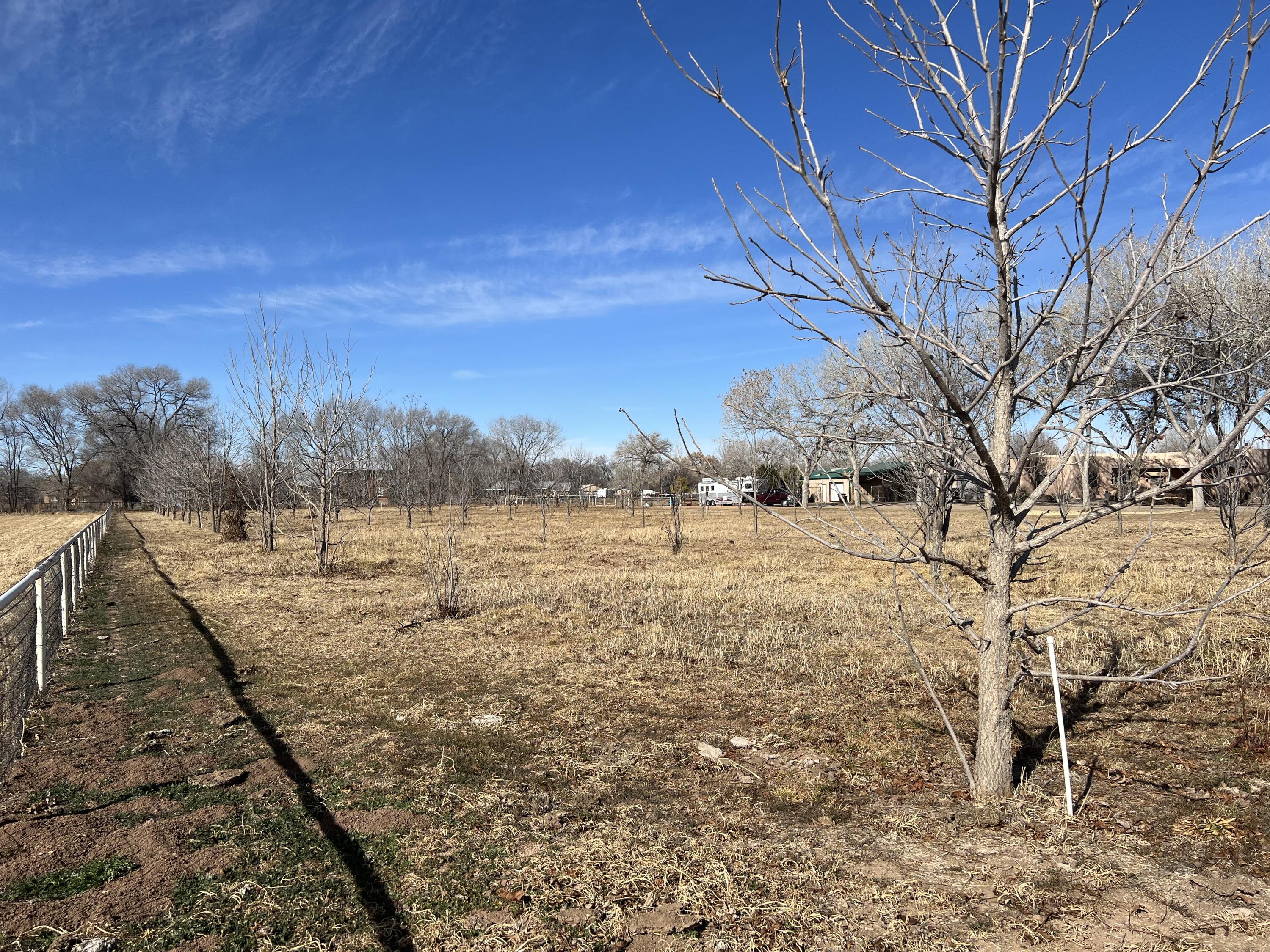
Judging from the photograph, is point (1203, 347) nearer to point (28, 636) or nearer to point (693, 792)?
point (693, 792)

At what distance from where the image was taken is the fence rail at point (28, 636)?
15.3ft

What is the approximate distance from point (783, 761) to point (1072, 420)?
2.58 metres

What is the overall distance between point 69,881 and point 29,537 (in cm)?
3193

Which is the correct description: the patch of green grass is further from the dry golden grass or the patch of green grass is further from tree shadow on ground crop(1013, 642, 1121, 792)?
the dry golden grass

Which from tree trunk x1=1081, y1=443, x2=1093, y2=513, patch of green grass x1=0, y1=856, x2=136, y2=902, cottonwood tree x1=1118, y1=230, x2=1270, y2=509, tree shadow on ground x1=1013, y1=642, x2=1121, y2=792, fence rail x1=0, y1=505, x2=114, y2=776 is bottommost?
patch of green grass x1=0, y1=856, x2=136, y2=902

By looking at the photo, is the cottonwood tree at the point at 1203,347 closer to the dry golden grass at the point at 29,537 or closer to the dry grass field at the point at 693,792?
the dry grass field at the point at 693,792

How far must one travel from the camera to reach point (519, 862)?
3230 mm

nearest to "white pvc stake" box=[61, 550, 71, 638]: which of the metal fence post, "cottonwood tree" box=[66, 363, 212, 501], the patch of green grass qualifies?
the metal fence post

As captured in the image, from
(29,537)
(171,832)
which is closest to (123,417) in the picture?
(29,537)

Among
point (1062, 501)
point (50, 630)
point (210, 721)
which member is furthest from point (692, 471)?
point (50, 630)

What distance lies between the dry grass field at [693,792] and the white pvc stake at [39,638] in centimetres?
58

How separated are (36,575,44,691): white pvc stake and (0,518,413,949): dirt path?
0.56 ft

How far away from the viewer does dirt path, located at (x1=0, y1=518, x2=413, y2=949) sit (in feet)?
9.07

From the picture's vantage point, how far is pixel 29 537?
27.5 meters
